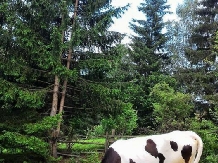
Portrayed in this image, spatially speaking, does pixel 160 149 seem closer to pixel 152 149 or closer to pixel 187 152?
pixel 152 149

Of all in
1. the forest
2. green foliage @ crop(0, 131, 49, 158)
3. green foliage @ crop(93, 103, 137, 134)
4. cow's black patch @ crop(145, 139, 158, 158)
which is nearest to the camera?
cow's black patch @ crop(145, 139, 158, 158)

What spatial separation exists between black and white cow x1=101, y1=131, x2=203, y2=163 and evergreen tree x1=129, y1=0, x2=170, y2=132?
16.7 metres

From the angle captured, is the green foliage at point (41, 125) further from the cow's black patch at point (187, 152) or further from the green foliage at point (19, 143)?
the cow's black patch at point (187, 152)

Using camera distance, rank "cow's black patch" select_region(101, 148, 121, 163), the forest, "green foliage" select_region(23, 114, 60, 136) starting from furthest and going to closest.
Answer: the forest
"green foliage" select_region(23, 114, 60, 136)
"cow's black patch" select_region(101, 148, 121, 163)

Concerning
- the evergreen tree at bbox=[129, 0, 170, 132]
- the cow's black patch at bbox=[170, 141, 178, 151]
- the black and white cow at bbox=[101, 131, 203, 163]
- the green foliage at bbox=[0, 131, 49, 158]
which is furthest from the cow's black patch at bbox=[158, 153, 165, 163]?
the evergreen tree at bbox=[129, 0, 170, 132]

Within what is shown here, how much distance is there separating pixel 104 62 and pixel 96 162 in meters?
3.64

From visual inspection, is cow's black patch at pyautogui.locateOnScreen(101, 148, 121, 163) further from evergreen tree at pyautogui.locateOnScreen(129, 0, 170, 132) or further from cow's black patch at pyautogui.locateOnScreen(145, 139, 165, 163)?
evergreen tree at pyautogui.locateOnScreen(129, 0, 170, 132)

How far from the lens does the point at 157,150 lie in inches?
221

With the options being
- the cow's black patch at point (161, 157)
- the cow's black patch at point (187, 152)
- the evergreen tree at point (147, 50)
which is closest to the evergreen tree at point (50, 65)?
the cow's black patch at point (161, 157)

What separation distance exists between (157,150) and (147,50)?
19.2m

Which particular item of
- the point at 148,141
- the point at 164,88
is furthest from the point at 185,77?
the point at 148,141

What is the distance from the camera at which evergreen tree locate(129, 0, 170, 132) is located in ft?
75.1

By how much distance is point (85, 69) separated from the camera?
12547 millimetres

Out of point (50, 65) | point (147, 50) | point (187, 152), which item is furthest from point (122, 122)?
point (187, 152)
